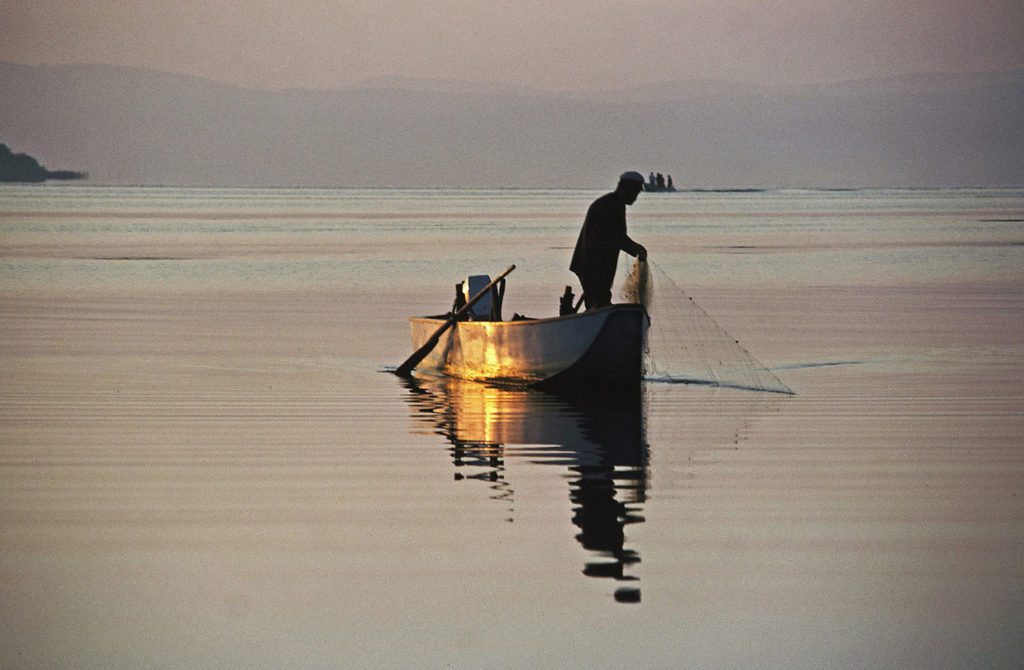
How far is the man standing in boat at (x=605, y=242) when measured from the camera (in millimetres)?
19125

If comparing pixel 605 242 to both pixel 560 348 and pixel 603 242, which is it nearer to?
pixel 603 242

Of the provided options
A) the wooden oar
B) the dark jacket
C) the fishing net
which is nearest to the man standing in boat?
the dark jacket

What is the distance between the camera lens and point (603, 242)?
767 inches

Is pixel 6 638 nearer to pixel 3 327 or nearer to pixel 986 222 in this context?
pixel 3 327

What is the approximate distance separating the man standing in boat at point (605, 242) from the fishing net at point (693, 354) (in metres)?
0.39

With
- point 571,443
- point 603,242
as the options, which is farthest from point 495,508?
point 603,242

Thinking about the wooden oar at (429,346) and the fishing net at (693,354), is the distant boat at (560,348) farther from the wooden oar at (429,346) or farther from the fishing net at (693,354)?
the fishing net at (693,354)

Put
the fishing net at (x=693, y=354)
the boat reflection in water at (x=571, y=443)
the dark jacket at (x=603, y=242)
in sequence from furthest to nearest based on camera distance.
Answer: the fishing net at (x=693, y=354), the dark jacket at (x=603, y=242), the boat reflection in water at (x=571, y=443)

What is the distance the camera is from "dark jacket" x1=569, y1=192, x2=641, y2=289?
19328mm

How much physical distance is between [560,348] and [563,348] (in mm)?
45

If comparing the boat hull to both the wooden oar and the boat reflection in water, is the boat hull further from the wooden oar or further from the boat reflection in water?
the wooden oar

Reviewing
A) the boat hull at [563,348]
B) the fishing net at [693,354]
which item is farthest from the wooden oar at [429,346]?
the fishing net at [693,354]

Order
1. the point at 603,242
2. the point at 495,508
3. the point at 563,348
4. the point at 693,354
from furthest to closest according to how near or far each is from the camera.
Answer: the point at 693,354 → the point at 563,348 → the point at 603,242 → the point at 495,508

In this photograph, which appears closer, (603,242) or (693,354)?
(603,242)
